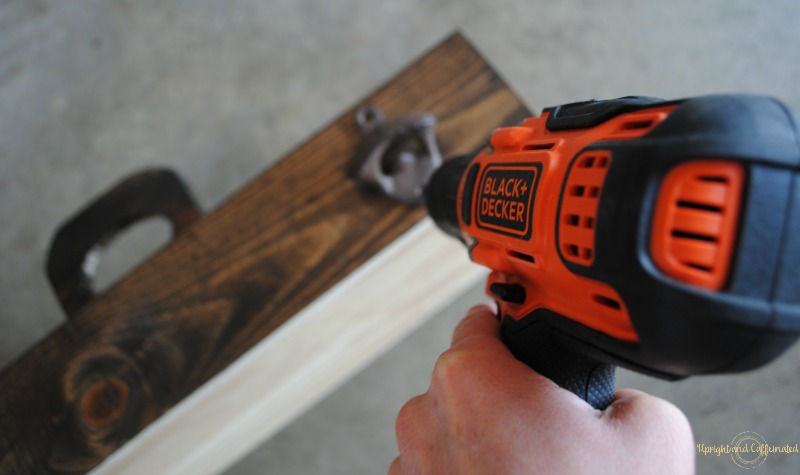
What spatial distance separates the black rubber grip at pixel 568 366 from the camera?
1.47 ft

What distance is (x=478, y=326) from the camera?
1.75 feet

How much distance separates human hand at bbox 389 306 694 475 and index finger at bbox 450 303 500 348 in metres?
0.04

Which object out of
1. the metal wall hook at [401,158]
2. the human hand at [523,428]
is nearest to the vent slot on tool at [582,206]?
the human hand at [523,428]

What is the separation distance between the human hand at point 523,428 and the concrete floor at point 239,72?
899mm

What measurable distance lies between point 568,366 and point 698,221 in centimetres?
20

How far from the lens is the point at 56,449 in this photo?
783 millimetres

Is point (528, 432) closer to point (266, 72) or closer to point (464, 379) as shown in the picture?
point (464, 379)

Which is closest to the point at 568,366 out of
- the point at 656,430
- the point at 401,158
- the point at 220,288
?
the point at 656,430

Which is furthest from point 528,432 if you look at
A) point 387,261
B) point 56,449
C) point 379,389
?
point 379,389

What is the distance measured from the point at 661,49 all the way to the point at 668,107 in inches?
50.9

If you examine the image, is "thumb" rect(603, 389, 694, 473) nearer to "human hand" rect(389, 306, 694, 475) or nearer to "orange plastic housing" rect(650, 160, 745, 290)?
"human hand" rect(389, 306, 694, 475)

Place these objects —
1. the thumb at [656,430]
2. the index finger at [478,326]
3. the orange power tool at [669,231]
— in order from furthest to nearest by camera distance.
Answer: the index finger at [478,326] → the thumb at [656,430] → the orange power tool at [669,231]

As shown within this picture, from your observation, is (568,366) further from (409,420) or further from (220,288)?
(220,288)

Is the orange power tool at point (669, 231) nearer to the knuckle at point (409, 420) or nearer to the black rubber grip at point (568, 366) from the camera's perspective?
the black rubber grip at point (568, 366)
